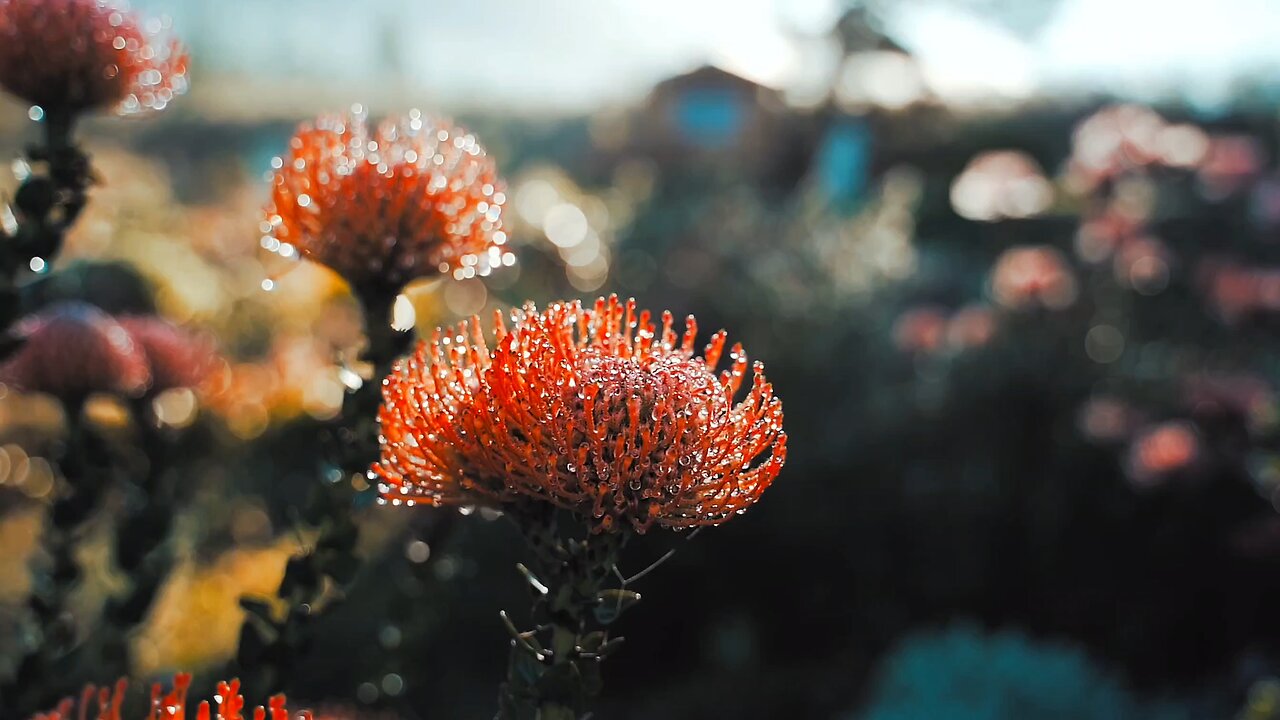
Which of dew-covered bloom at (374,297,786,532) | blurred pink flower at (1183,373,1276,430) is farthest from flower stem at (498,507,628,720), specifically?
blurred pink flower at (1183,373,1276,430)

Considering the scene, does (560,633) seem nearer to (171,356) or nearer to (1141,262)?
(171,356)

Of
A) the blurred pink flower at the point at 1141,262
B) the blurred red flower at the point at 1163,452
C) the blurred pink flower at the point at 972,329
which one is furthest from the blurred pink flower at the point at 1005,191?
the blurred red flower at the point at 1163,452

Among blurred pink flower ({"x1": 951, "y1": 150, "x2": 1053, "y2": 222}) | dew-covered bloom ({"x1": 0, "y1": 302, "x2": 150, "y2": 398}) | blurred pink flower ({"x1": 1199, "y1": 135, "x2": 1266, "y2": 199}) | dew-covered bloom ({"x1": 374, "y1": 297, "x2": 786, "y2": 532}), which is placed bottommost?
blurred pink flower ({"x1": 951, "y1": 150, "x2": 1053, "y2": 222})

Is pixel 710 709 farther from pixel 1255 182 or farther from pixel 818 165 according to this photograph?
pixel 818 165

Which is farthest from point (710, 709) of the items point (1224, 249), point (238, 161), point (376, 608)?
point (238, 161)

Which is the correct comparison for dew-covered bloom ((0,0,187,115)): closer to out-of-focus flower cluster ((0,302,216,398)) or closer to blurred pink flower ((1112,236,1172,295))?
out-of-focus flower cluster ((0,302,216,398))
